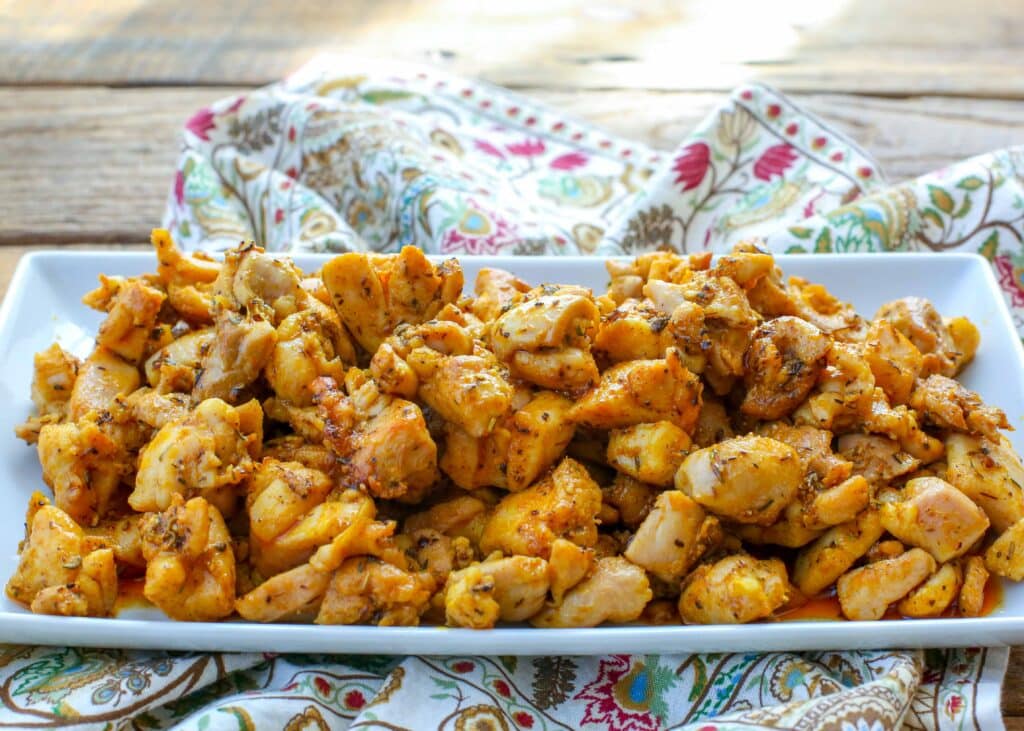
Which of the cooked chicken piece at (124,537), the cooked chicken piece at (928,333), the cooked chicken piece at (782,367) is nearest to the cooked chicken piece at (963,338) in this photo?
the cooked chicken piece at (928,333)

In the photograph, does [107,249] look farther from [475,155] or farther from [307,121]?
[475,155]

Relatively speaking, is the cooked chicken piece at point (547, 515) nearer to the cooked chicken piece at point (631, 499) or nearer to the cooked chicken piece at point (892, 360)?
the cooked chicken piece at point (631, 499)

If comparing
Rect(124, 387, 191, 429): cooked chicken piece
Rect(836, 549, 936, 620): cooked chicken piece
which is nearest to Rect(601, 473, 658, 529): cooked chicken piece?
Rect(836, 549, 936, 620): cooked chicken piece

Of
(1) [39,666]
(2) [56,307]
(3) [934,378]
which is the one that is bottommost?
(1) [39,666]

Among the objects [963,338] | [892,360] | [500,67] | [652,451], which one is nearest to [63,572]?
[652,451]

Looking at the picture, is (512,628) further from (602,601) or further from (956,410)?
(956,410)

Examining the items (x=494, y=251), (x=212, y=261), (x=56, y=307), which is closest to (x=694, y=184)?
(x=494, y=251)

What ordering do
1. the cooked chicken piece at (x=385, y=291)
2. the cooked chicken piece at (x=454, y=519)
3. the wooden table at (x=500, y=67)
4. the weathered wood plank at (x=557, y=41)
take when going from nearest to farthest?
the cooked chicken piece at (x=454, y=519) → the cooked chicken piece at (x=385, y=291) → the wooden table at (x=500, y=67) → the weathered wood plank at (x=557, y=41)
